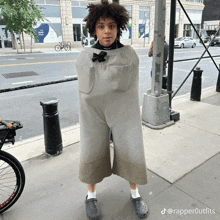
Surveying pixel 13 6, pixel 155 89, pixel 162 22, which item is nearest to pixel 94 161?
pixel 155 89

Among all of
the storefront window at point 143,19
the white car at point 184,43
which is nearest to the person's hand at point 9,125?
the white car at point 184,43

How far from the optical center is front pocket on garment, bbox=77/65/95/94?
173 cm

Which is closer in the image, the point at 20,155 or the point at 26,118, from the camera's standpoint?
the point at 20,155

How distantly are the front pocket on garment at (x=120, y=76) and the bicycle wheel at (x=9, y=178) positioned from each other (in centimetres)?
118

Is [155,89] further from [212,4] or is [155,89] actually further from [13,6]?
[212,4]

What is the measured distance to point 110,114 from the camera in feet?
6.10

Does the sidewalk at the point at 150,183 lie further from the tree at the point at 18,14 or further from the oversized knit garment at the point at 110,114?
the tree at the point at 18,14

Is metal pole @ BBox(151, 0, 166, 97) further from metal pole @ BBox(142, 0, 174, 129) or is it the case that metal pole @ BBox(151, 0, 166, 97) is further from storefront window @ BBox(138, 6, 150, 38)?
storefront window @ BBox(138, 6, 150, 38)

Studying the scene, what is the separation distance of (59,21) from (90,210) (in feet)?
87.5

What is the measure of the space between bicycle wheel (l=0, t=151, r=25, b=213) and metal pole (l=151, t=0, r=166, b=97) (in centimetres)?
260

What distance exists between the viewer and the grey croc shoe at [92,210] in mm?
2070

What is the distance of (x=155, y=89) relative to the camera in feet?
12.8

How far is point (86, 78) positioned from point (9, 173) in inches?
51.7

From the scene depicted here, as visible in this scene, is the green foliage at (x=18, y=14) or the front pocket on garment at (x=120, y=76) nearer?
the front pocket on garment at (x=120, y=76)
